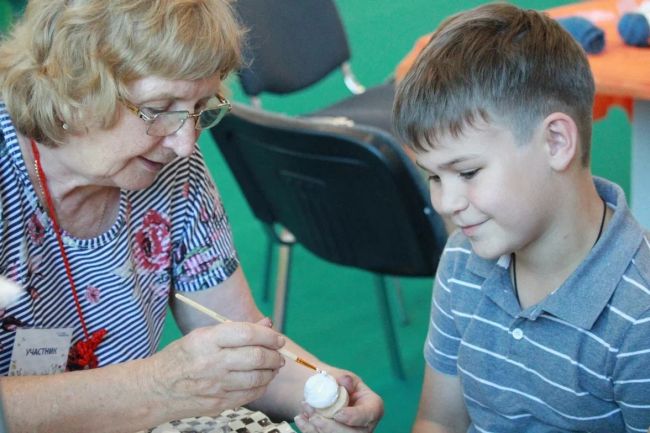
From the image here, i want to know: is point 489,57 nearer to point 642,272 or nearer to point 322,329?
point 642,272

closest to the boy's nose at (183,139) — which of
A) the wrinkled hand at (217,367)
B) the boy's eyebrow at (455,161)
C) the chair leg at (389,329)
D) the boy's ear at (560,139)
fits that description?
the wrinkled hand at (217,367)

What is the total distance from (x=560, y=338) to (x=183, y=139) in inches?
25.5

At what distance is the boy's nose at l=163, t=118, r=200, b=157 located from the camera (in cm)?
158

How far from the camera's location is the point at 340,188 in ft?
7.88

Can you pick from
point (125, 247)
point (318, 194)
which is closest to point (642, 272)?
point (125, 247)

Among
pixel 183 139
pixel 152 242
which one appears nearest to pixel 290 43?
pixel 152 242

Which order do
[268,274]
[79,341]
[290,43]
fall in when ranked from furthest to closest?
1. [268,274]
2. [290,43]
3. [79,341]

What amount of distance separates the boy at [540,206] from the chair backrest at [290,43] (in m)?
1.70

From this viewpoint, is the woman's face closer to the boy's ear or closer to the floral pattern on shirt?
the floral pattern on shirt

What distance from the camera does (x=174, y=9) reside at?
1511 millimetres

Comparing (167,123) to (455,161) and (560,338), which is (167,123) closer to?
(455,161)

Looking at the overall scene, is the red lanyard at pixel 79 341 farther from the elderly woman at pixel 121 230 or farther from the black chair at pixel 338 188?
the black chair at pixel 338 188

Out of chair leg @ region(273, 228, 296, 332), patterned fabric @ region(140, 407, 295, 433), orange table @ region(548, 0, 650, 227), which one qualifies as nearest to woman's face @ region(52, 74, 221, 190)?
patterned fabric @ region(140, 407, 295, 433)

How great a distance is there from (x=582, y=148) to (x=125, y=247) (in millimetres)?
782
